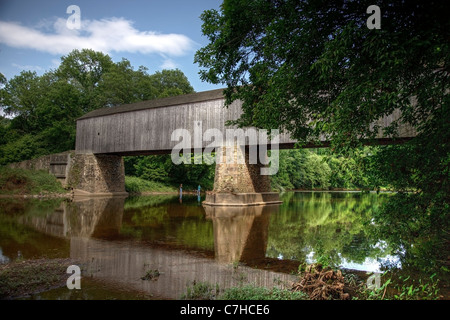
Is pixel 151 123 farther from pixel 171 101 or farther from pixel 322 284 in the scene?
pixel 322 284

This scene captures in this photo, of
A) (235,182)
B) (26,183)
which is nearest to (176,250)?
(235,182)

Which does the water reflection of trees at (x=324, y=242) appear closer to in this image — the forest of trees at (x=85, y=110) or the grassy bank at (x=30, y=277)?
the grassy bank at (x=30, y=277)

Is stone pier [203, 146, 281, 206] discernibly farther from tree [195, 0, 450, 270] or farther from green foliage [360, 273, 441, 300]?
green foliage [360, 273, 441, 300]

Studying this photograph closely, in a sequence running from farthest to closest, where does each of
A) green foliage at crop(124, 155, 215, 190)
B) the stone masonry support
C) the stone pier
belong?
green foliage at crop(124, 155, 215, 190)
the stone masonry support
the stone pier

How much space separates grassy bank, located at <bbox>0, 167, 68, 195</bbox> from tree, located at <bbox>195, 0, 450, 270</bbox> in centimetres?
2100

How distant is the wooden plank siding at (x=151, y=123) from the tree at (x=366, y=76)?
11468 millimetres

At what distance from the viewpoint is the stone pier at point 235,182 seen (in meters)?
18.0

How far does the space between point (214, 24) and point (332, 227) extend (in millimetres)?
7540

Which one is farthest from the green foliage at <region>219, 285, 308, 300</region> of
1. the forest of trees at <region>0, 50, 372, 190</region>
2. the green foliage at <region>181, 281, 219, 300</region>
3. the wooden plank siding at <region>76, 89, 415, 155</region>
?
the forest of trees at <region>0, 50, 372, 190</region>

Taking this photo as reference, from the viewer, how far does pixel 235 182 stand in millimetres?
18297

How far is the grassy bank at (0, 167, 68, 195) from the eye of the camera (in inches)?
839

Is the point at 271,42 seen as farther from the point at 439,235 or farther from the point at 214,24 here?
the point at 439,235

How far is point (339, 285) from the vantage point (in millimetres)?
3662
